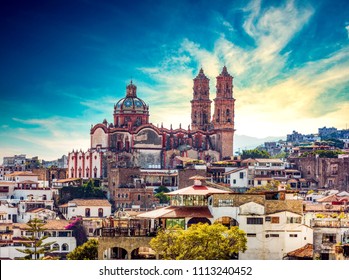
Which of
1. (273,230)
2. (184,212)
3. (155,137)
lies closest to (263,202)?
(273,230)

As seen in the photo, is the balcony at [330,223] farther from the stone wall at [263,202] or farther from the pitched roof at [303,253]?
the pitched roof at [303,253]

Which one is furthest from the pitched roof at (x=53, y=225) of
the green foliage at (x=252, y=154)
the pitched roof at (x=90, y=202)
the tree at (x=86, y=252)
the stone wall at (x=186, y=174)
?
the green foliage at (x=252, y=154)

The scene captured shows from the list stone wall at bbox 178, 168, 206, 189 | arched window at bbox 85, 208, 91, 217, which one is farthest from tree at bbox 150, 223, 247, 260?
stone wall at bbox 178, 168, 206, 189

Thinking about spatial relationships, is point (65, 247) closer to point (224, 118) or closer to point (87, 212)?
point (87, 212)

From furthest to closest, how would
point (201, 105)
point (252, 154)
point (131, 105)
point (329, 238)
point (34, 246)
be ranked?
point (201, 105) < point (252, 154) < point (131, 105) < point (34, 246) < point (329, 238)

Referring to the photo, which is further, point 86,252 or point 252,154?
point 252,154
